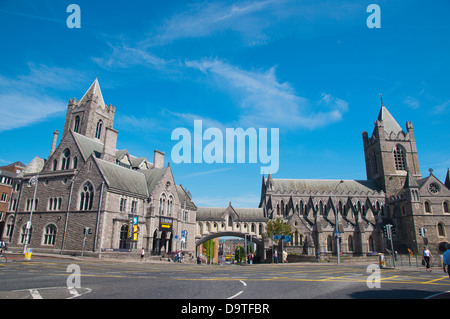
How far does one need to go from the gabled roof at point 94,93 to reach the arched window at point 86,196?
24557 mm

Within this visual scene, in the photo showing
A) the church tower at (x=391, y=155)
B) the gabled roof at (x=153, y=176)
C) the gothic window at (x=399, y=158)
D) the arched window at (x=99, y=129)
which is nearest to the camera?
the gabled roof at (x=153, y=176)

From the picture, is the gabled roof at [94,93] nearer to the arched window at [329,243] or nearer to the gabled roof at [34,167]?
the gabled roof at [34,167]

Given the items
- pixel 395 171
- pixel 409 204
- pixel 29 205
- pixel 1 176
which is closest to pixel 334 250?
pixel 409 204

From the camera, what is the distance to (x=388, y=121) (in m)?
81.7

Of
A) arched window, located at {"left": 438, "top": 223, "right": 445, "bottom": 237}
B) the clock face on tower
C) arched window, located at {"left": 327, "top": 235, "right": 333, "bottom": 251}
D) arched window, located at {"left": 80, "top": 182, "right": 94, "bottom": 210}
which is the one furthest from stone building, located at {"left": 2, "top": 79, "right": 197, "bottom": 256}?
the clock face on tower

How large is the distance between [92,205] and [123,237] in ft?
17.6

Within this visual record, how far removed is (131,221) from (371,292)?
102 feet

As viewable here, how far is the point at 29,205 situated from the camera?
40.1 metres

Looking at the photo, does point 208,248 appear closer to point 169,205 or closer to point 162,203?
point 169,205

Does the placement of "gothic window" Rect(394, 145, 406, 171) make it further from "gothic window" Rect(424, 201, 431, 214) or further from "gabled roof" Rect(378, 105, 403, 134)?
"gothic window" Rect(424, 201, 431, 214)

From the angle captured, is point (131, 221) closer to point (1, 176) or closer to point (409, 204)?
point (1, 176)

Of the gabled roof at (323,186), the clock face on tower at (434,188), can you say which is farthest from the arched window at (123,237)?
the clock face on tower at (434,188)

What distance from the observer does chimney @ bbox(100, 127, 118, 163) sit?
4040 centimetres

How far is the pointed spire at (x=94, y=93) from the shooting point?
55.2 metres
